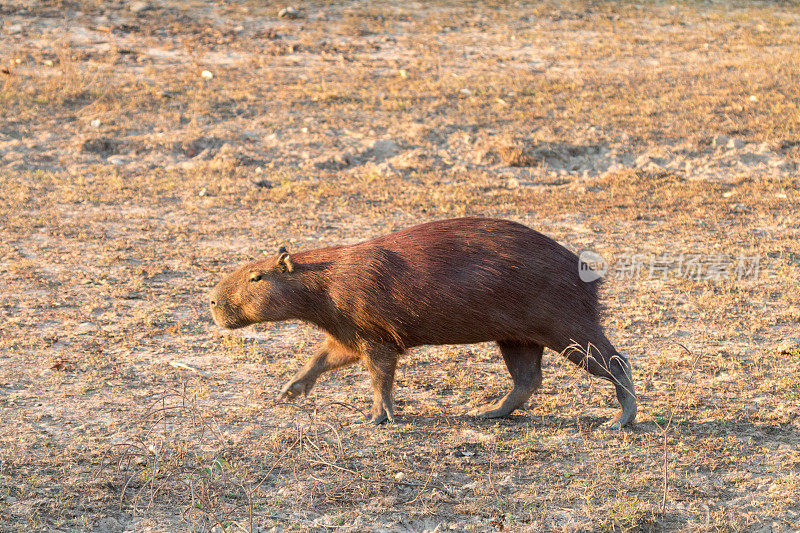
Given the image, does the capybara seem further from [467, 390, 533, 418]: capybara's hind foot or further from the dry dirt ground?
the dry dirt ground

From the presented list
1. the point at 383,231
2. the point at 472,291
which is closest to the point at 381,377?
the point at 472,291

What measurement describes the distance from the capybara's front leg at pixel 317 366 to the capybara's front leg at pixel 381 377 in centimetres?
16

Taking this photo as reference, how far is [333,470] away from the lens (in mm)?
4289

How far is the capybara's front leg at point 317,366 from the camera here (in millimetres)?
4934

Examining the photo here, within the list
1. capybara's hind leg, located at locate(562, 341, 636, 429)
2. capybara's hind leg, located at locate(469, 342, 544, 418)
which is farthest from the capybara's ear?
capybara's hind leg, located at locate(562, 341, 636, 429)

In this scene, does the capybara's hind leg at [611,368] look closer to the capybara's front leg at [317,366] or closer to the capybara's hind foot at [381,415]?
the capybara's hind foot at [381,415]

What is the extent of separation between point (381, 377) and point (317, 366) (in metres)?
0.38

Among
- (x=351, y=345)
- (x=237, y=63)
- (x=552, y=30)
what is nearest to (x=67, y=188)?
(x=237, y=63)

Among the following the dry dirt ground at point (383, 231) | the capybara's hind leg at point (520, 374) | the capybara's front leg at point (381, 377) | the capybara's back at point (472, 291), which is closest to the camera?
the dry dirt ground at point (383, 231)

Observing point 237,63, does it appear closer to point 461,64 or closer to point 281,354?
point 461,64

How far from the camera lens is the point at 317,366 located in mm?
4965

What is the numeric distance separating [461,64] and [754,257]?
228 inches

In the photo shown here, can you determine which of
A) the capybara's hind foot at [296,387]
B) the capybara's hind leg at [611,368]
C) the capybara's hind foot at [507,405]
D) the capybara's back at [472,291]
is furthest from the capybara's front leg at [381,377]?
the capybara's hind leg at [611,368]

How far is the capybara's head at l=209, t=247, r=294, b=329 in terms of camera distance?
4.80m
